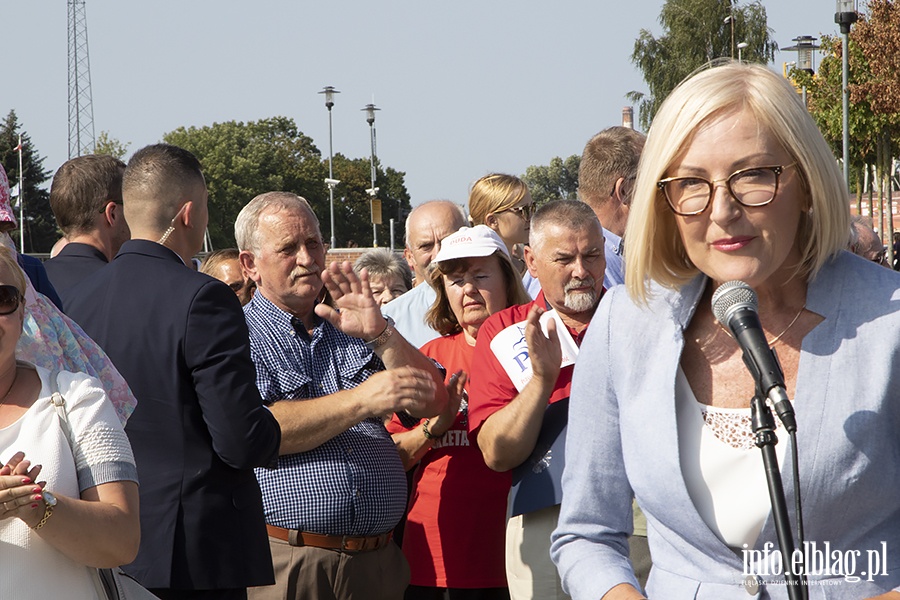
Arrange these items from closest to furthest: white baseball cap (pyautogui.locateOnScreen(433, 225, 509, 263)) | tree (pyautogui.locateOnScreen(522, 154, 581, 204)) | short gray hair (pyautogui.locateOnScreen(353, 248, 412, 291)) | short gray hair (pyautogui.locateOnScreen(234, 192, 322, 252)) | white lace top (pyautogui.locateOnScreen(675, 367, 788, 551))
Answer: white lace top (pyautogui.locateOnScreen(675, 367, 788, 551)) < short gray hair (pyautogui.locateOnScreen(234, 192, 322, 252)) < white baseball cap (pyautogui.locateOnScreen(433, 225, 509, 263)) < short gray hair (pyautogui.locateOnScreen(353, 248, 412, 291)) < tree (pyautogui.locateOnScreen(522, 154, 581, 204))

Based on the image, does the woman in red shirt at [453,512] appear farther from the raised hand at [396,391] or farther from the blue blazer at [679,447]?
the blue blazer at [679,447]

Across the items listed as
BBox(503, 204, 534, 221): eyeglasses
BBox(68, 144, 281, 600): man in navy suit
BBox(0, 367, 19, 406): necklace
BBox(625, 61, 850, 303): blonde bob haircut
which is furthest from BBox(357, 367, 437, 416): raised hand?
BBox(503, 204, 534, 221): eyeglasses

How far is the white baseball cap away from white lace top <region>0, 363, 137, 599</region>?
8.01 ft

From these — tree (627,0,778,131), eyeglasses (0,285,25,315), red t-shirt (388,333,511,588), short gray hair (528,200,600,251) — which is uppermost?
tree (627,0,778,131)

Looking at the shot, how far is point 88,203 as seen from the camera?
5.84m

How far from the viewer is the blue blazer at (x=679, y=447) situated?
6.91 ft

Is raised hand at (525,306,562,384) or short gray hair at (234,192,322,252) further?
short gray hair at (234,192,322,252)

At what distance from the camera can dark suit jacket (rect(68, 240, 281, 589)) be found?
3.91 metres

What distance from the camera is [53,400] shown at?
120 inches

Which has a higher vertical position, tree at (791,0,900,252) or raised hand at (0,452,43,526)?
tree at (791,0,900,252)

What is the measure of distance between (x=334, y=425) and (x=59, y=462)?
1490 millimetres

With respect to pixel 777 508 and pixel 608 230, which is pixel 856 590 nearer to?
pixel 777 508

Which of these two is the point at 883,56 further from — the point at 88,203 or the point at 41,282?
the point at 41,282

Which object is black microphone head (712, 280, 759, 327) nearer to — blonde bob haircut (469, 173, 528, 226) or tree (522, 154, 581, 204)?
blonde bob haircut (469, 173, 528, 226)
